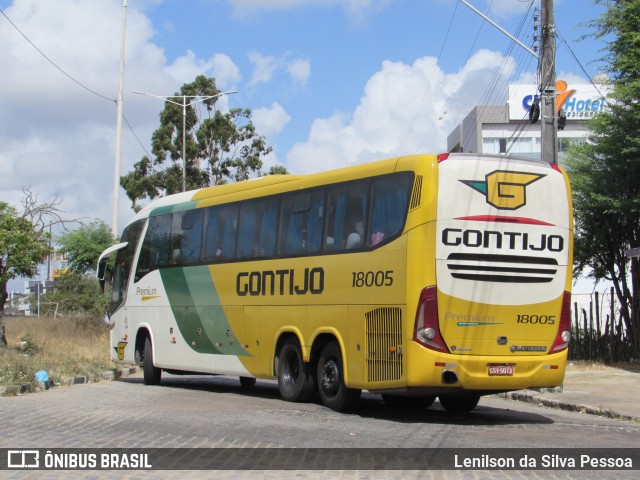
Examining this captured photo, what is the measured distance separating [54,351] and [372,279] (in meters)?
13.6

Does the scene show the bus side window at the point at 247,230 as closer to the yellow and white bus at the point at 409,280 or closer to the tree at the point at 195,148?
the yellow and white bus at the point at 409,280

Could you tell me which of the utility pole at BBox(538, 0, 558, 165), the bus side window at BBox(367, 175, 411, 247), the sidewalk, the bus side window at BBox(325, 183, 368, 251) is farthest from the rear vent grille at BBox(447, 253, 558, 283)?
the utility pole at BBox(538, 0, 558, 165)

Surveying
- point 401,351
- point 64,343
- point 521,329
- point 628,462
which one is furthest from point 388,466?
point 64,343

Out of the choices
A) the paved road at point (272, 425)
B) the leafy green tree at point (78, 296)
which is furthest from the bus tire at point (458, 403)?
the leafy green tree at point (78, 296)

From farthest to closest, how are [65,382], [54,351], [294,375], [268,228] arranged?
[54,351], [65,382], [268,228], [294,375]

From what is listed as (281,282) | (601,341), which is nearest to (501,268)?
(281,282)

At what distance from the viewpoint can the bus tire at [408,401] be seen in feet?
52.1

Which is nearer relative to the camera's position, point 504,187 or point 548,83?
point 504,187

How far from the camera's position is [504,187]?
43.3 ft

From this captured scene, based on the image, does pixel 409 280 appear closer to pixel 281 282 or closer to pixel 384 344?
pixel 384 344

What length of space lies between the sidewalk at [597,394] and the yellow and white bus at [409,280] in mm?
1937

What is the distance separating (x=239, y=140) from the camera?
56750 millimetres

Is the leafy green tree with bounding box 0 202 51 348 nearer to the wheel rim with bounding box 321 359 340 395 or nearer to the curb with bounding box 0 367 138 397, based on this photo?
the curb with bounding box 0 367 138 397

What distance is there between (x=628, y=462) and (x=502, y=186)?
4872 mm
